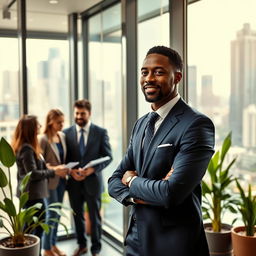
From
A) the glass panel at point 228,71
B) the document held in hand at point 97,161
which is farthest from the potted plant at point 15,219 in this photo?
the glass panel at point 228,71

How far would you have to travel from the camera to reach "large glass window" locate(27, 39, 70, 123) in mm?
4531

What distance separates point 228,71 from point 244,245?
125 centimetres

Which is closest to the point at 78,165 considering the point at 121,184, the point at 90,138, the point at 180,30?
the point at 90,138

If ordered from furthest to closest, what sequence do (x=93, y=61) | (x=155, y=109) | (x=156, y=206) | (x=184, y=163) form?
(x=93, y=61), (x=155, y=109), (x=156, y=206), (x=184, y=163)

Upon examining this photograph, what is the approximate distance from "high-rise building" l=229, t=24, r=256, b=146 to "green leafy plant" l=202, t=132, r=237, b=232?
0.41 feet

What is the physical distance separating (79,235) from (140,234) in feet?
7.42

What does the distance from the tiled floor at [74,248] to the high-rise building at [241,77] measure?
1768mm

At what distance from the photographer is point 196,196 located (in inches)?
71.7

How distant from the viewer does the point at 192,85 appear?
10.3 feet

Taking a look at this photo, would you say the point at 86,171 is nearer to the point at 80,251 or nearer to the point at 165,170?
the point at 80,251

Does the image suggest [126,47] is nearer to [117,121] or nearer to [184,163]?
[117,121]

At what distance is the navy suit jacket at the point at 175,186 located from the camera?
1.70 meters

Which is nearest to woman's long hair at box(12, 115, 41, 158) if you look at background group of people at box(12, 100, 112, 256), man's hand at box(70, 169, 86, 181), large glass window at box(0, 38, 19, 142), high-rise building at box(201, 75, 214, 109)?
background group of people at box(12, 100, 112, 256)

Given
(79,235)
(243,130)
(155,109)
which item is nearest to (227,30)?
(243,130)
